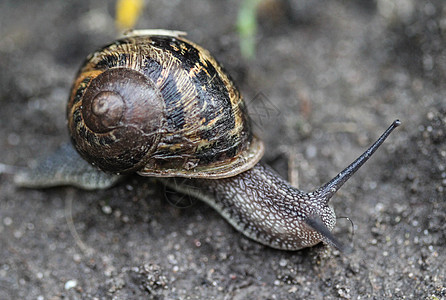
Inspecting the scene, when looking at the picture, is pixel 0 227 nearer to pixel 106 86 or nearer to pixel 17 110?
pixel 17 110

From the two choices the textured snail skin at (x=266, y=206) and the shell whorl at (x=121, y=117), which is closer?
the shell whorl at (x=121, y=117)

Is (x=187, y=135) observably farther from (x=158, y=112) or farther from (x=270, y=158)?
(x=270, y=158)

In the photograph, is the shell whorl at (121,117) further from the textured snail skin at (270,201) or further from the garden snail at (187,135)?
the textured snail skin at (270,201)

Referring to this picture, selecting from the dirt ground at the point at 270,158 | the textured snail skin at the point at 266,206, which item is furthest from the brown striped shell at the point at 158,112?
the dirt ground at the point at 270,158

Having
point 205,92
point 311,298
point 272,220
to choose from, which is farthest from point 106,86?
point 311,298

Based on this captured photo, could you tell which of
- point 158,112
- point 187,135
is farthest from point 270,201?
point 158,112

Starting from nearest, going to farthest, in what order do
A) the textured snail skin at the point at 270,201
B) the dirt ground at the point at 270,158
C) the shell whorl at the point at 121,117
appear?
the shell whorl at the point at 121,117 < the textured snail skin at the point at 270,201 < the dirt ground at the point at 270,158
